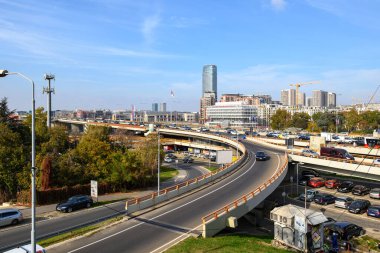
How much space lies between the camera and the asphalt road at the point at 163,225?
20297 millimetres

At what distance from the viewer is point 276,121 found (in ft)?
495

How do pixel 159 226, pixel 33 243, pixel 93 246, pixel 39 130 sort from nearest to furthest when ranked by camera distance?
1. pixel 33 243
2. pixel 93 246
3. pixel 159 226
4. pixel 39 130

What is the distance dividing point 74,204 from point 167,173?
33462 millimetres

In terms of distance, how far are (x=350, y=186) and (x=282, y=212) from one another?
100ft

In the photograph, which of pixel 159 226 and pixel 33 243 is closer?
pixel 33 243

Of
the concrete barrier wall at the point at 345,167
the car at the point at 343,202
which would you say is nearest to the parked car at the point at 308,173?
the concrete barrier wall at the point at 345,167

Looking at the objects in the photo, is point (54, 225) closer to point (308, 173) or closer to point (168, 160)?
point (308, 173)

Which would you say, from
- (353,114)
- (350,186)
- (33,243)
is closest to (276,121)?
(353,114)

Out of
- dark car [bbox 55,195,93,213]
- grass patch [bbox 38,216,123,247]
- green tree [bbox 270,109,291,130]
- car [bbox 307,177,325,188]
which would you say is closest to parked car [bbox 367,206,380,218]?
car [bbox 307,177,325,188]

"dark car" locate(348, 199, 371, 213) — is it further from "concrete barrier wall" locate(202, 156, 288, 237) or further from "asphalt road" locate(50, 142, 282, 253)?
"concrete barrier wall" locate(202, 156, 288, 237)

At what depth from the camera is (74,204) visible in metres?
32.3

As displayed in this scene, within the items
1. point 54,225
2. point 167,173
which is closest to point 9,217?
point 54,225

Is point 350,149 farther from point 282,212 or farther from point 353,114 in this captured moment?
point 353,114

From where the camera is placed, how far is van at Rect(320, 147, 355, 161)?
52125mm
